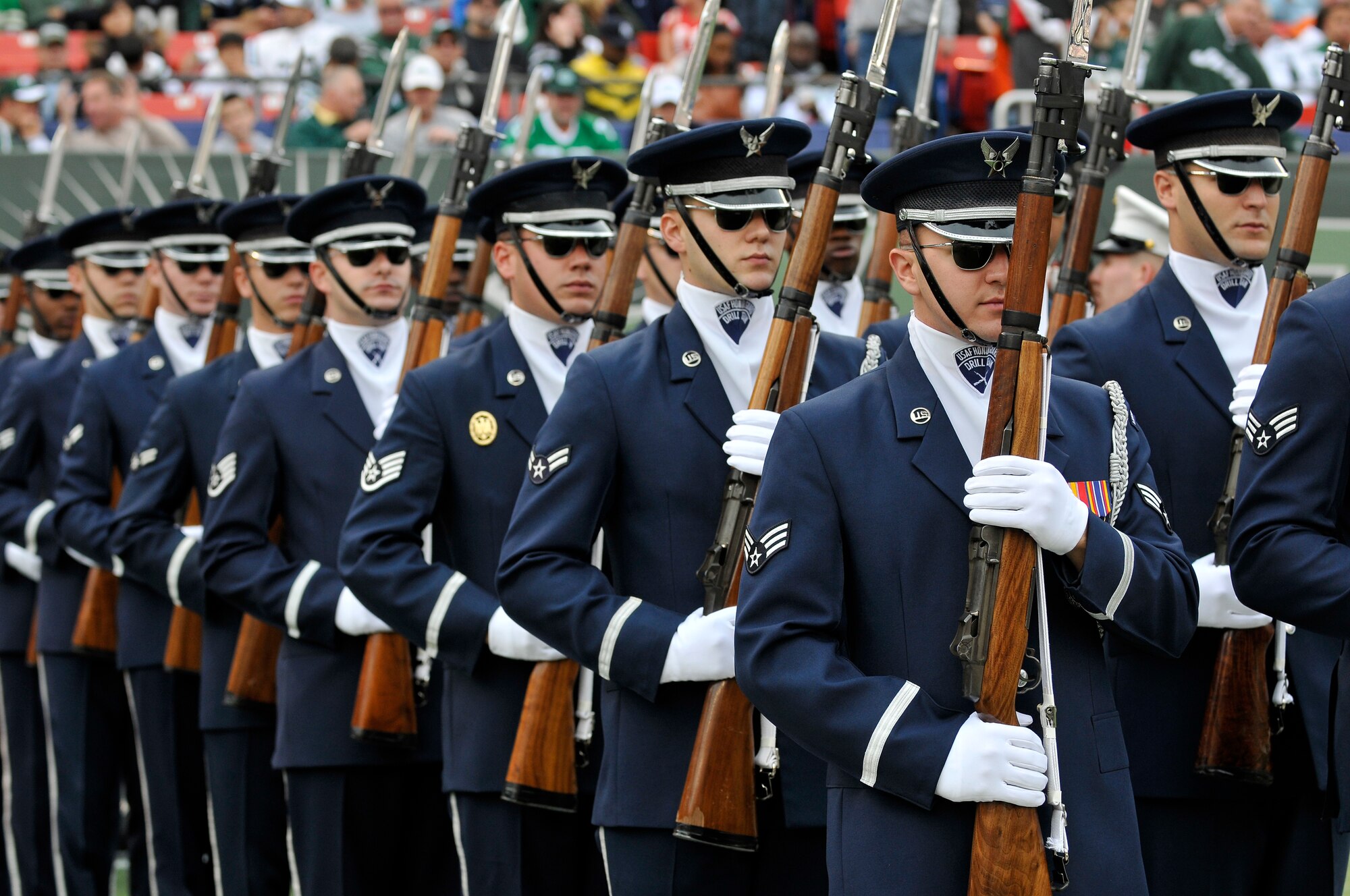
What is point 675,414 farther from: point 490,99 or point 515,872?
point 490,99

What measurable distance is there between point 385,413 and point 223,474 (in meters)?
0.56

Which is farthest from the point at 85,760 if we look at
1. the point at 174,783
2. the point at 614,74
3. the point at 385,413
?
the point at 614,74

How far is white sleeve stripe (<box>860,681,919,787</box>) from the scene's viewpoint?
3000 millimetres

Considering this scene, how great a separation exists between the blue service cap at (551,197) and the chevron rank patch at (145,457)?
1.77 metres

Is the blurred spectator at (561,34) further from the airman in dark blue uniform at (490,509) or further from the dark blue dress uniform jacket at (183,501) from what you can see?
the airman in dark blue uniform at (490,509)

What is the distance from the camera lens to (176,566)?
6156mm

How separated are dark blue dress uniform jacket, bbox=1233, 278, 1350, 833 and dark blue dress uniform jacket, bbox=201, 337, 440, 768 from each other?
263 cm

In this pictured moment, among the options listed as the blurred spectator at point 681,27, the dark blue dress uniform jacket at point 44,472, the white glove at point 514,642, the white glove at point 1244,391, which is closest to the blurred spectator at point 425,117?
the blurred spectator at point 681,27

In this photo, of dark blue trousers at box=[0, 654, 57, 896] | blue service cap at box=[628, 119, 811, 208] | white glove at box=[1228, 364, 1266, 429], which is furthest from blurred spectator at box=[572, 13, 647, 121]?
white glove at box=[1228, 364, 1266, 429]

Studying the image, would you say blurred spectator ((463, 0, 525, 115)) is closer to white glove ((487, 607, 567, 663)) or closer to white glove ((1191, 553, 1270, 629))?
white glove ((487, 607, 567, 663))

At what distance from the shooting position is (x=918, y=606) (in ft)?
10.2

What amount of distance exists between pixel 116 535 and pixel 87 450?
0.79 meters

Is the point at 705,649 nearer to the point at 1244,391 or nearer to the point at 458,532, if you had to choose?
the point at 458,532

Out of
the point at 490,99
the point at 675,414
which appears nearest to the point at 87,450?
the point at 490,99
